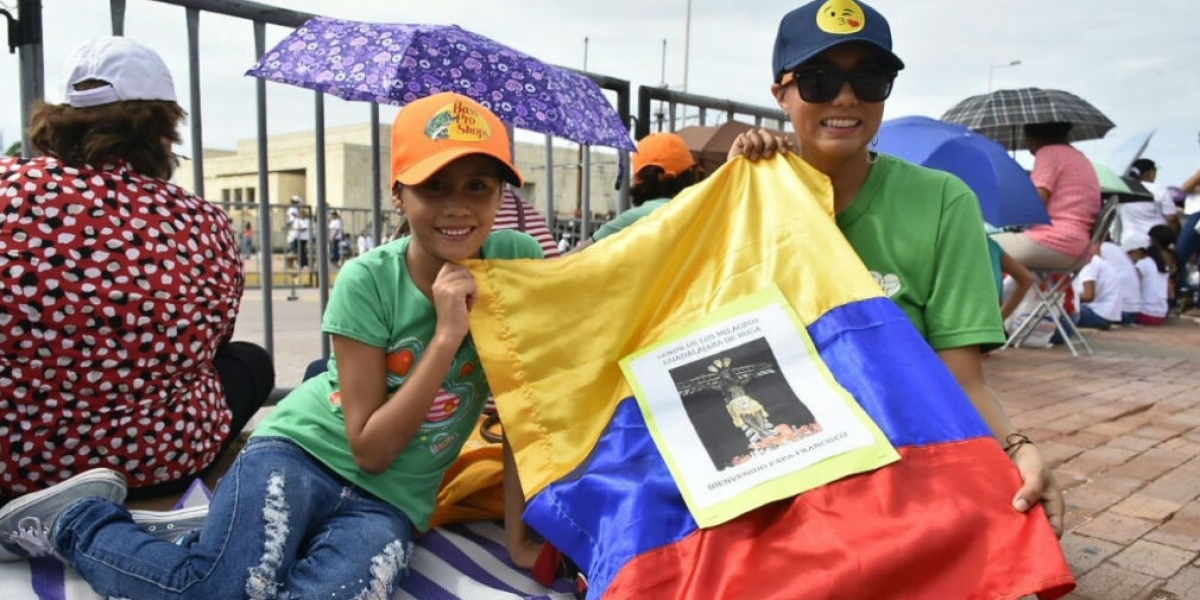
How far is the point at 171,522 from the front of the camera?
2.47 metres

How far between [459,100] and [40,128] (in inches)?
51.7

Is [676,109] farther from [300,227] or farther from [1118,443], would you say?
[300,227]

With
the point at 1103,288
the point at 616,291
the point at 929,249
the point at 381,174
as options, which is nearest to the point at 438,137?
the point at 616,291

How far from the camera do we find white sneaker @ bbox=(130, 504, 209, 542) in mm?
2445

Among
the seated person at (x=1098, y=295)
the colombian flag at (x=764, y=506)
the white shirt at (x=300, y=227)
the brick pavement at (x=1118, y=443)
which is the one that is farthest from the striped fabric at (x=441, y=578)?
the seated person at (x=1098, y=295)

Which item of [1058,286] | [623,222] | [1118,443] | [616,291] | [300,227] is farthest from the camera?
[300,227]

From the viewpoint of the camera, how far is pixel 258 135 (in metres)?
3.89

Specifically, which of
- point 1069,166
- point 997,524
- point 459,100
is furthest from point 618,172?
point 1069,166

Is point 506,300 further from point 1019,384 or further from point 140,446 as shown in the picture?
point 1019,384

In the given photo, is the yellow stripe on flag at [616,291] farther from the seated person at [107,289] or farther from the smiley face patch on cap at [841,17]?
the seated person at [107,289]

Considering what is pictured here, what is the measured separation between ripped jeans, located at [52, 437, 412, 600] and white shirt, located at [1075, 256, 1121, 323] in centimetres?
972

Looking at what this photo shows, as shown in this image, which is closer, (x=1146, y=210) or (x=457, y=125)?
(x=457, y=125)

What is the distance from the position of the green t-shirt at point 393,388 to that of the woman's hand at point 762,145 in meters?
0.69

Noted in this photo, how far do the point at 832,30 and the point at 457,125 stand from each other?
978 mm
